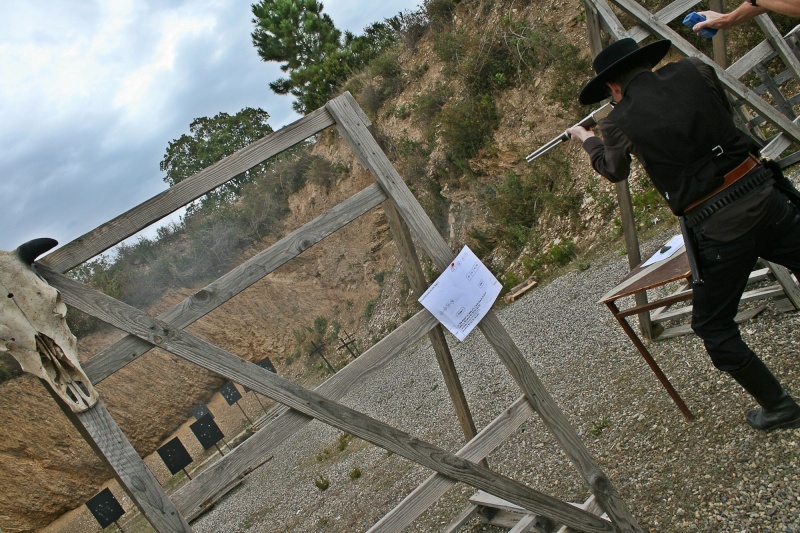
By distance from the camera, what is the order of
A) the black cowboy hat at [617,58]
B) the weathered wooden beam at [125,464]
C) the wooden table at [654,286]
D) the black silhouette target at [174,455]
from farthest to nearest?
1. the black silhouette target at [174,455]
2. the wooden table at [654,286]
3. the black cowboy hat at [617,58]
4. the weathered wooden beam at [125,464]

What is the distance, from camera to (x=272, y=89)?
28.0 m

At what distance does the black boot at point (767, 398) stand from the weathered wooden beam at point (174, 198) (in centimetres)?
270

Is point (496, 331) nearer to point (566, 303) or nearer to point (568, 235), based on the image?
point (566, 303)

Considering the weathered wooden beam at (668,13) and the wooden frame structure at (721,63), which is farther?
the weathered wooden beam at (668,13)

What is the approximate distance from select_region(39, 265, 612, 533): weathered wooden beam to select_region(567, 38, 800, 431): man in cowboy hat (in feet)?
4.09

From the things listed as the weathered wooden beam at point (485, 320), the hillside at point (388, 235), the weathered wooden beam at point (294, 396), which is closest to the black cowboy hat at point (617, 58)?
the weathered wooden beam at point (485, 320)

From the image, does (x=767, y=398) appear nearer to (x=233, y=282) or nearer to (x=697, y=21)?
(x=697, y=21)

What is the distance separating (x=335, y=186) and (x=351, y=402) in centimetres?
1235

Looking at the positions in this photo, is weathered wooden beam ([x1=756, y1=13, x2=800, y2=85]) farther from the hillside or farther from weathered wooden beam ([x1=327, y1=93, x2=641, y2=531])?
the hillside

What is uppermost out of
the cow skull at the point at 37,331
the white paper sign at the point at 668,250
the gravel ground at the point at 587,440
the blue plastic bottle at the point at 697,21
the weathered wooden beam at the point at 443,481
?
the cow skull at the point at 37,331

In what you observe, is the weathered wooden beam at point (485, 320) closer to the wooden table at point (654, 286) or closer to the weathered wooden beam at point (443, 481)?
the weathered wooden beam at point (443, 481)

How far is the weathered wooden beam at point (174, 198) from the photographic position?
2.64 metres

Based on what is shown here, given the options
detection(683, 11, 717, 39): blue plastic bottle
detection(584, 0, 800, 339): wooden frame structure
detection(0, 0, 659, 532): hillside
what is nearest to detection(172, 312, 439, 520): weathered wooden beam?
detection(683, 11, 717, 39): blue plastic bottle

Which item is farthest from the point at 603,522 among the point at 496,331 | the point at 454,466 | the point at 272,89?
the point at 272,89
